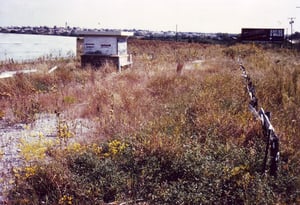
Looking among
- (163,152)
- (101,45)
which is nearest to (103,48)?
(101,45)

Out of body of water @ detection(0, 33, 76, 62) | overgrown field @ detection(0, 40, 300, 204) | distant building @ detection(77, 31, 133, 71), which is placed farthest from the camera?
body of water @ detection(0, 33, 76, 62)

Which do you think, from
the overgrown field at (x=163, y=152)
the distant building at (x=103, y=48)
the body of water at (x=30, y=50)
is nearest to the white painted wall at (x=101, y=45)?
the distant building at (x=103, y=48)

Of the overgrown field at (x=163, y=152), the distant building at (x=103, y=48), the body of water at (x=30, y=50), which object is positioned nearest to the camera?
the overgrown field at (x=163, y=152)

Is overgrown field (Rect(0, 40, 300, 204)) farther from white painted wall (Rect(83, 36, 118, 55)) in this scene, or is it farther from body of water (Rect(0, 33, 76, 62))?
body of water (Rect(0, 33, 76, 62))

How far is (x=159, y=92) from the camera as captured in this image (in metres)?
9.71

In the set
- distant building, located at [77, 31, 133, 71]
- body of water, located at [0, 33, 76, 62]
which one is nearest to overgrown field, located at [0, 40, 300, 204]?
distant building, located at [77, 31, 133, 71]

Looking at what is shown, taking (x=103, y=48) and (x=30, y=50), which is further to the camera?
(x=30, y=50)

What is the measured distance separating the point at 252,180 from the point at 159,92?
5660mm

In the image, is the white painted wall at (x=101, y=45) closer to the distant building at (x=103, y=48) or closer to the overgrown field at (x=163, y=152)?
the distant building at (x=103, y=48)

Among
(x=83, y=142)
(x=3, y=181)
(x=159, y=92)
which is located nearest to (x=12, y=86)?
(x=159, y=92)

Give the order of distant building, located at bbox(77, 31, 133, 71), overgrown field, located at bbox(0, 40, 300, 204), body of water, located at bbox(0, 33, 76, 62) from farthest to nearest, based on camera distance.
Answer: body of water, located at bbox(0, 33, 76, 62) → distant building, located at bbox(77, 31, 133, 71) → overgrown field, located at bbox(0, 40, 300, 204)

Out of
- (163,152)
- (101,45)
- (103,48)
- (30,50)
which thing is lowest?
(163,152)

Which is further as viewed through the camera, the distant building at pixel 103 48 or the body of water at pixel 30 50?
the body of water at pixel 30 50

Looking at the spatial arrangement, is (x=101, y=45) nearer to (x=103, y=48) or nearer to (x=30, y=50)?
(x=103, y=48)
